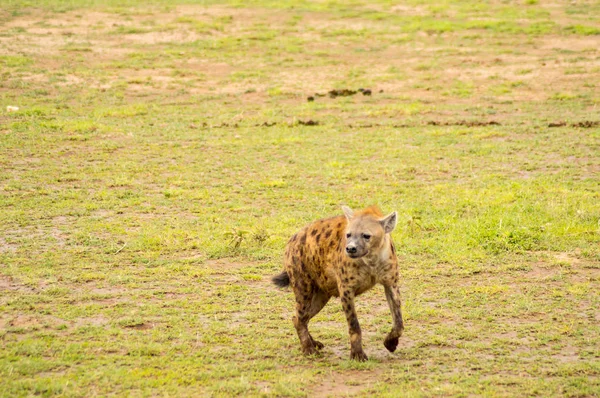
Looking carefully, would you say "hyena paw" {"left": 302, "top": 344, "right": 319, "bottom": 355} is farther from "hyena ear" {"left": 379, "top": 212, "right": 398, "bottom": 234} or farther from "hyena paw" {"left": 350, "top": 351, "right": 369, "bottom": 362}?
"hyena ear" {"left": 379, "top": 212, "right": 398, "bottom": 234}

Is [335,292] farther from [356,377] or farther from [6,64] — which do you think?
[6,64]

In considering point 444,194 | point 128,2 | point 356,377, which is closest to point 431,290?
point 356,377

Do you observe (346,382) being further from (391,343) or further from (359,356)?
(391,343)

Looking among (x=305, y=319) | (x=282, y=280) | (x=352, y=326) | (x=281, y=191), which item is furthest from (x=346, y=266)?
(x=281, y=191)

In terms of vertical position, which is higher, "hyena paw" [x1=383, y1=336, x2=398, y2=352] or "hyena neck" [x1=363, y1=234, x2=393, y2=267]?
"hyena neck" [x1=363, y1=234, x2=393, y2=267]

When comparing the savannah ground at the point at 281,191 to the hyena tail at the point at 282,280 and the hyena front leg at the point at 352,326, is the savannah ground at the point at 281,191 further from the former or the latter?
the hyena tail at the point at 282,280

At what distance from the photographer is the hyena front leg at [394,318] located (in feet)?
17.8

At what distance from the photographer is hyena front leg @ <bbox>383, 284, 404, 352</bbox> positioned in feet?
17.8

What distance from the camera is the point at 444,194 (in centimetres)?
938

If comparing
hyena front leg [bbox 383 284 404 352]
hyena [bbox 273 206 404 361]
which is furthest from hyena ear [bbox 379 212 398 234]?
hyena front leg [bbox 383 284 404 352]

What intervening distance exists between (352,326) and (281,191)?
426cm

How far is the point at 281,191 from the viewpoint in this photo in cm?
963

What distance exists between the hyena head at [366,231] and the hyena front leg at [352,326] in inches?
11.6

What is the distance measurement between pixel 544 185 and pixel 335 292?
14.8 feet
